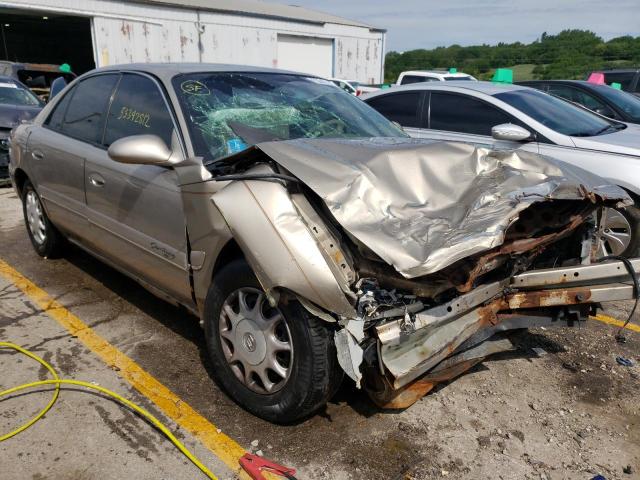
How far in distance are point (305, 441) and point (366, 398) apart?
1.55 ft

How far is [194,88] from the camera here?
10.4 feet

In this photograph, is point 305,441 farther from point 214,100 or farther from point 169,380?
point 214,100

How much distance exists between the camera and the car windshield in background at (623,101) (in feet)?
24.7

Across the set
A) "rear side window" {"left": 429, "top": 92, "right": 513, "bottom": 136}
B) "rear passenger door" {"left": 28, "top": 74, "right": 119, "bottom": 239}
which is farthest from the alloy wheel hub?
"rear side window" {"left": 429, "top": 92, "right": 513, "bottom": 136}

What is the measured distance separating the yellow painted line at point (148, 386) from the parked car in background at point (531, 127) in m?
3.40

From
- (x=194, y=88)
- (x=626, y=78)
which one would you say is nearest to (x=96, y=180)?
(x=194, y=88)

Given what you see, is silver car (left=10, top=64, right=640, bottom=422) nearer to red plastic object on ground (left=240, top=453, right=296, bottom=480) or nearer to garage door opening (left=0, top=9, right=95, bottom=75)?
red plastic object on ground (left=240, top=453, right=296, bottom=480)

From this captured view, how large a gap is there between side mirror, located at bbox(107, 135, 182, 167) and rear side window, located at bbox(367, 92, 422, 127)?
401 cm

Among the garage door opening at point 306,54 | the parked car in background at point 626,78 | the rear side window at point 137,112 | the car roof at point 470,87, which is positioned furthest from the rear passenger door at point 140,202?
the garage door opening at point 306,54

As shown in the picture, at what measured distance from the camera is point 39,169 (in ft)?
14.3

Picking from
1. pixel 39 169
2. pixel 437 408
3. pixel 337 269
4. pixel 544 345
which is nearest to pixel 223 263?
pixel 337 269

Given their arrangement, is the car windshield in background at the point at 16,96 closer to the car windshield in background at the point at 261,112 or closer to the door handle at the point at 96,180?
the door handle at the point at 96,180

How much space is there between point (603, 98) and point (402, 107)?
3.45 meters

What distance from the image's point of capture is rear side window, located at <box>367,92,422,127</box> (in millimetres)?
6250
